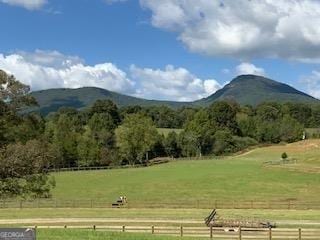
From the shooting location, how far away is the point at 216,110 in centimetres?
Answer: 19850

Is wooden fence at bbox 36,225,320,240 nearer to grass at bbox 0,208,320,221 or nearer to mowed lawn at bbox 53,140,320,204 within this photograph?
grass at bbox 0,208,320,221

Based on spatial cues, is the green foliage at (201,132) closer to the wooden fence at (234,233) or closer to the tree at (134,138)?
the tree at (134,138)

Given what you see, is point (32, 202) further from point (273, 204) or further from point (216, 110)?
point (216, 110)

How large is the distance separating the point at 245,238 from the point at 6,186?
15.8 m

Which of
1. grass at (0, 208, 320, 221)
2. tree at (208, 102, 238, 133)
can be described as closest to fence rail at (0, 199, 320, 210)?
grass at (0, 208, 320, 221)

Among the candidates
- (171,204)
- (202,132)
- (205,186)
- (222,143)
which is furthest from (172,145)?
(171,204)

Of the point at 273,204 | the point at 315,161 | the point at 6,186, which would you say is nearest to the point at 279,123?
the point at 315,161

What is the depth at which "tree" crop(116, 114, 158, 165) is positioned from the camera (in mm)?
144875

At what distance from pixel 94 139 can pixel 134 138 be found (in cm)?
1314

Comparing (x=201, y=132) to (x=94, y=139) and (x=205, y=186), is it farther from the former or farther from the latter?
(x=205, y=186)

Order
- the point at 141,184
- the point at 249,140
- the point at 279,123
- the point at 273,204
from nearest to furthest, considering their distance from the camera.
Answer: the point at 273,204
the point at 141,184
the point at 249,140
the point at 279,123

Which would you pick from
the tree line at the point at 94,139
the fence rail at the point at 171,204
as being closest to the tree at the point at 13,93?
the tree line at the point at 94,139

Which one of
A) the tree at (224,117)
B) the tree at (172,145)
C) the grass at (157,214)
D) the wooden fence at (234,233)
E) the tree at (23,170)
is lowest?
the grass at (157,214)

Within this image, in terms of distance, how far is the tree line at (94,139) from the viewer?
3684 cm
